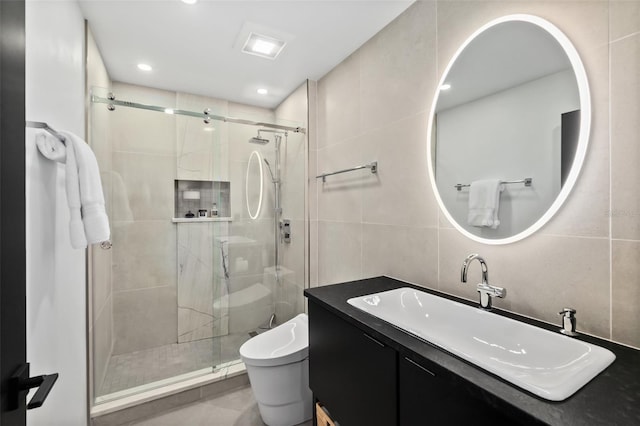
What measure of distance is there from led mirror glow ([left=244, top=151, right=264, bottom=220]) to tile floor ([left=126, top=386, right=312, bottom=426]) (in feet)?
4.35

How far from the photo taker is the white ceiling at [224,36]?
165 cm

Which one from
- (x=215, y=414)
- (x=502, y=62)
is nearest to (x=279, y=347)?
(x=215, y=414)

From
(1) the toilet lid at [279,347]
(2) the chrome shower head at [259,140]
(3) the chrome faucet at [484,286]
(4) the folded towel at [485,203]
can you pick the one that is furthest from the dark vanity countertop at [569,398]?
(2) the chrome shower head at [259,140]

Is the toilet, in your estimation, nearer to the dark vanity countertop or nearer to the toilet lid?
the toilet lid

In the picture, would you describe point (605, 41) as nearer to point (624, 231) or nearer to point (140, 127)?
point (624, 231)

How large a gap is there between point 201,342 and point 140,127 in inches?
74.7

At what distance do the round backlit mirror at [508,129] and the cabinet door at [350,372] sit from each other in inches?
27.1

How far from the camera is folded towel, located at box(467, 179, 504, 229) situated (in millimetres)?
1242

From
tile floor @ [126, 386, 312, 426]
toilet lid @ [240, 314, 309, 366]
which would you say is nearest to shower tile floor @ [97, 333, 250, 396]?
tile floor @ [126, 386, 312, 426]

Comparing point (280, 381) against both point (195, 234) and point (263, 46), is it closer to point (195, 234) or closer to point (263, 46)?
point (195, 234)

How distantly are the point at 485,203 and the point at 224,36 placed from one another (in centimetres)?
186

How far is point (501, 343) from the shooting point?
1050 millimetres

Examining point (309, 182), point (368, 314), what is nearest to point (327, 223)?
point (309, 182)

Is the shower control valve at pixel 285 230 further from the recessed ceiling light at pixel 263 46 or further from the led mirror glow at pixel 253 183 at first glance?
the recessed ceiling light at pixel 263 46
